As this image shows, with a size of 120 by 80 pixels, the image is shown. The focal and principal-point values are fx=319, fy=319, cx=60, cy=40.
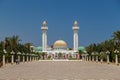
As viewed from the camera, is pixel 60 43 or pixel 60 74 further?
pixel 60 43

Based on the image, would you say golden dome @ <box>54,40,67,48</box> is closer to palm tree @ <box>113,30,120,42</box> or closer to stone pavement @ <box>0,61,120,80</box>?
palm tree @ <box>113,30,120,42</box>

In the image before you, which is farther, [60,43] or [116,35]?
[60,43]

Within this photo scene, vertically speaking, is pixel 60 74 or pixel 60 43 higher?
pixel 60 43

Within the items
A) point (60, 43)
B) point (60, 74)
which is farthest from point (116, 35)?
point (60, 43)

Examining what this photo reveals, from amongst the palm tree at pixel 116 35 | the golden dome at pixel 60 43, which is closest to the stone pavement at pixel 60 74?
the palm tree at pixel 116 35

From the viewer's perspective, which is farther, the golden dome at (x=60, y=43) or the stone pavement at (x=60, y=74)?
the golden dome at (x=60, y=43)

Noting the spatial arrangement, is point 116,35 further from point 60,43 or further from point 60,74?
point 60,43

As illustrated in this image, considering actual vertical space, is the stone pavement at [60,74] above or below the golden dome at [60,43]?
below

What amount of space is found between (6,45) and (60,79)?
4703 cm

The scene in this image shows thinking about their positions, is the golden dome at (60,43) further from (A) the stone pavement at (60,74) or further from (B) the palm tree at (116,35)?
(A) the stone pavement at (60,74)

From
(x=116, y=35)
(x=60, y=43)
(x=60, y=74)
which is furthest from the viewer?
Result: (x=60, y=43)

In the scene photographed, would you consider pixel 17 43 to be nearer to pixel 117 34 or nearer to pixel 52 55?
pixel 117 34

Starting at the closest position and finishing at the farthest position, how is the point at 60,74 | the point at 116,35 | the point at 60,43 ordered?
1. the point at 60,74
2. the point at 116,35
3. the point at 60,43

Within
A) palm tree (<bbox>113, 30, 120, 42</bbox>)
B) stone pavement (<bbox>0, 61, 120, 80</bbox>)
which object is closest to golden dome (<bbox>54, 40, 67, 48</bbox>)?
palm tree (<bbox>113, 30, 120, 42</bbox>)
